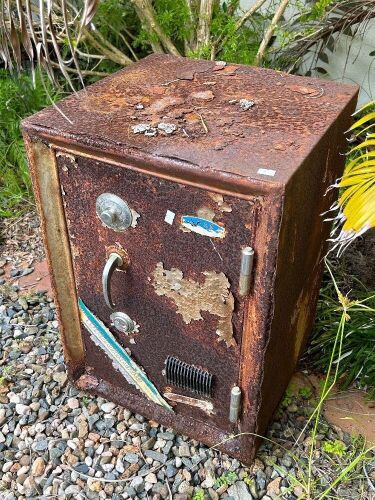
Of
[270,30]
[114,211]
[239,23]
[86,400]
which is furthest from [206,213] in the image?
[239,23]

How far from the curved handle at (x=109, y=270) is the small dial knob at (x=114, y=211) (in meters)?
0.08

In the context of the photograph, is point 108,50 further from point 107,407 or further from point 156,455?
point 156,455

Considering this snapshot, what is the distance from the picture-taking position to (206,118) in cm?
Result: 150

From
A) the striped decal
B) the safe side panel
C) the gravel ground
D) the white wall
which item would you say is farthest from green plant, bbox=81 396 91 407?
the white wall

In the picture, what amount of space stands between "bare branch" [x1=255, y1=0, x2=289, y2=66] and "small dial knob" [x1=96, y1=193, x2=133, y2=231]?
1.57 m

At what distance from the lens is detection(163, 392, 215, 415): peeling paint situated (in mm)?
1692

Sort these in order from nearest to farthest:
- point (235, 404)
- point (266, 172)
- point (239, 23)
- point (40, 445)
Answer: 1. point (266, 172)
2. point (235, 404)
3. point (40, 445)
4. point (239, 23)

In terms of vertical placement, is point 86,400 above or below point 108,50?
below

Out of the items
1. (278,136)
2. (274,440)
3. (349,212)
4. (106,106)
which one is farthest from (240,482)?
(106,106)

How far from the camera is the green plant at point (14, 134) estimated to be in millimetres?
3117

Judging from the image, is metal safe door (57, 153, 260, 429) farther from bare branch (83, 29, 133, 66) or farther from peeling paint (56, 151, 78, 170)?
bare branch (83, 29, 133, 66)

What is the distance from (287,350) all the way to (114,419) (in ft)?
2.14

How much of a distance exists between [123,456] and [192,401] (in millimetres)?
308

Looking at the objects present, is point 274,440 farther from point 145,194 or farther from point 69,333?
point 145,194
